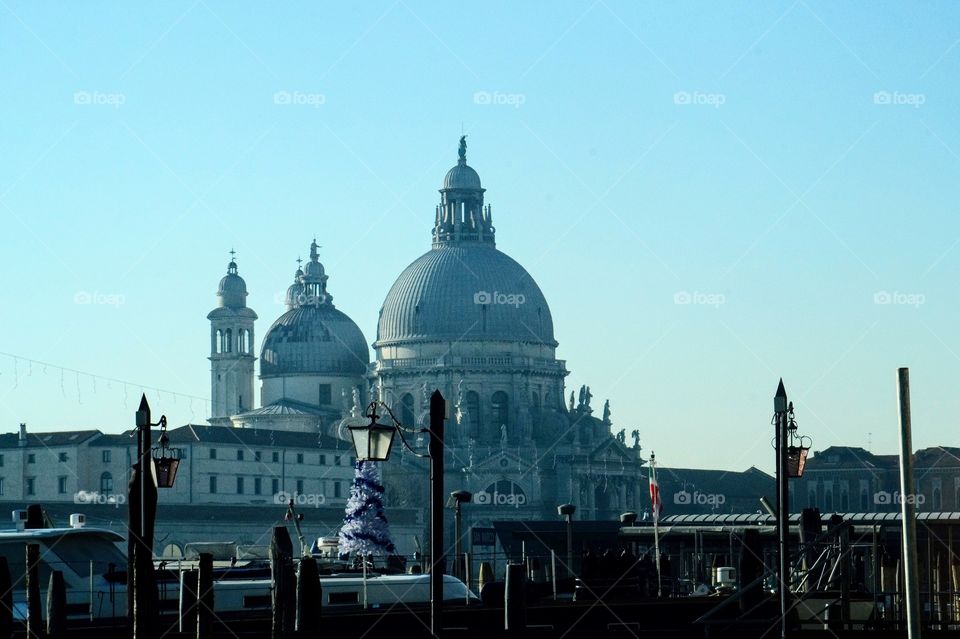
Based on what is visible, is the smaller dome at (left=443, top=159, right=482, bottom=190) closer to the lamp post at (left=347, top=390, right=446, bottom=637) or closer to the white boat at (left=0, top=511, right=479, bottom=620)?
the white boat at (left=0, top=511, right=479, bottom=620)

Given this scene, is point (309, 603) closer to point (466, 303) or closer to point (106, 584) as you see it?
point (106, 584)

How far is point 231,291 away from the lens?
482 feet

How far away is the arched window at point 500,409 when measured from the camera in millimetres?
141125

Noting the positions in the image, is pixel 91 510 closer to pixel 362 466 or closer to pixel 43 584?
pixel 362 466

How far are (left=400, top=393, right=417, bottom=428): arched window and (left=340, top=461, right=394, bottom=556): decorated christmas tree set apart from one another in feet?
107

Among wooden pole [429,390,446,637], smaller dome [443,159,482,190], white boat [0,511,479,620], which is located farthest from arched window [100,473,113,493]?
wooden pole [429,390,446,637]

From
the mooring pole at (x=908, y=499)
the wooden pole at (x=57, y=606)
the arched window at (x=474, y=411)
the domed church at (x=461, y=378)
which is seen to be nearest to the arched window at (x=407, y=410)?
the domed church at (x=461, y=378)

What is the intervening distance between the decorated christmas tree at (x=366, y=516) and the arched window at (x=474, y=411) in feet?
114

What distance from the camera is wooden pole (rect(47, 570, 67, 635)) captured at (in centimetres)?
2719

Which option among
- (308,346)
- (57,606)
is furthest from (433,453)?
(308,346)

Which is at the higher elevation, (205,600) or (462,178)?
(462,178)

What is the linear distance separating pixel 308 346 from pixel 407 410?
10998 mm

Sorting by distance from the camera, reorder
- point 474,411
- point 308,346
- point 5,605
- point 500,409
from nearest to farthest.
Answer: point 5,605, point 474,411, point 500,409, point 308,346

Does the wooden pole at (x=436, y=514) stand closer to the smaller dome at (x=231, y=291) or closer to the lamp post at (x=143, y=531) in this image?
the lamp post at (x=143, y=531)
